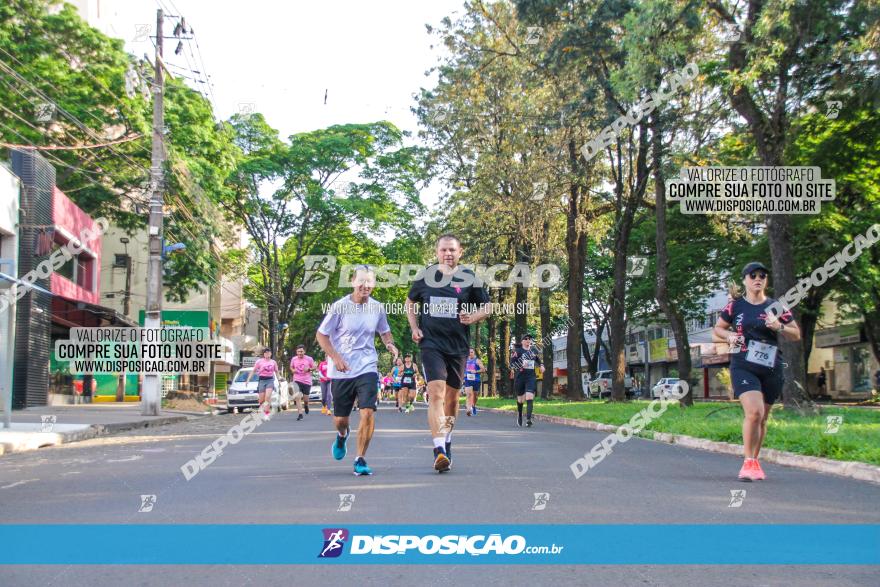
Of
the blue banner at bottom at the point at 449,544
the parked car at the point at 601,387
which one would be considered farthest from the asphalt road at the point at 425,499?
the parked car at the point at 601,387

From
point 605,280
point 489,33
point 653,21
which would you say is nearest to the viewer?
point 653,21

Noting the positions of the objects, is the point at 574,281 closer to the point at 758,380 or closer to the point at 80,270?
the point at 80,270

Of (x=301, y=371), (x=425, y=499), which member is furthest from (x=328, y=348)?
(x=301, y=371)

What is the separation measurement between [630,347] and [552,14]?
61.3 m

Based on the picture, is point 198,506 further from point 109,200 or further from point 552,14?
point 109,200

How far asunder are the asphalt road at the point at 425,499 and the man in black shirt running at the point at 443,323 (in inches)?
22.9

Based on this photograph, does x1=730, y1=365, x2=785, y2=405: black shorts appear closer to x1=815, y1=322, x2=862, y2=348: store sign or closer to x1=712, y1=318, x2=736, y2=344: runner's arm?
x1=712, y1=318, x2=736, y2=344: runner's arm

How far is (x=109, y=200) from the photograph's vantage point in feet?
106

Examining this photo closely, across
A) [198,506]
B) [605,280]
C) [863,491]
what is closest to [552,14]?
[863,491]

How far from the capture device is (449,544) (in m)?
5.19

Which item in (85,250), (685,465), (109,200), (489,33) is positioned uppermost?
(489,33)

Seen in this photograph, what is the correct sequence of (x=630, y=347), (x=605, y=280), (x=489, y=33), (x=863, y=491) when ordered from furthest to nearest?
(x=630, y=347), (x=605, y=280), (x=489, y=33), (x=863, y=491)

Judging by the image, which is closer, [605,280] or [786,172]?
[786,172]

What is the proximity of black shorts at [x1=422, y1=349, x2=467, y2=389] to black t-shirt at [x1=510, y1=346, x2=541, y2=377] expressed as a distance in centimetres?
979
